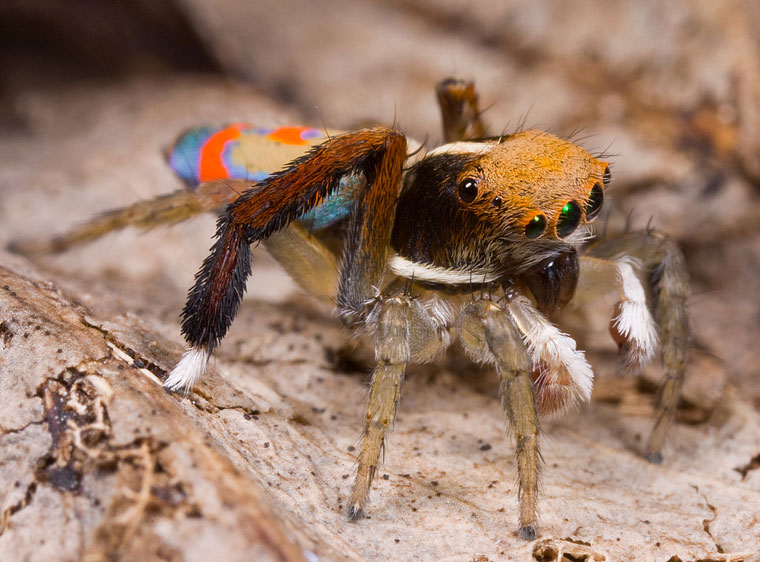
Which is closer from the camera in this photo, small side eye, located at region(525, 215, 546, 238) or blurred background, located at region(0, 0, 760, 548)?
small side eye, located at region(525, 215, 546, 238)

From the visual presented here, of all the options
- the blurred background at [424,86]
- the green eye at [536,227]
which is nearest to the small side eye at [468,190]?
the green eye at [536,227]

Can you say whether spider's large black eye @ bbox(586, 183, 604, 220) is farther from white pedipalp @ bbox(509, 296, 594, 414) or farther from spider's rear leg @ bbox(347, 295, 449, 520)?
spider's rear leg @ bbox(347, 295, 449, 520)

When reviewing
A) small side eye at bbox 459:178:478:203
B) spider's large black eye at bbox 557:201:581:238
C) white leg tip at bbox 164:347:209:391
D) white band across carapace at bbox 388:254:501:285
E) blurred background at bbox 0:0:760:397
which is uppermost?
blurred background at bbox 0:0:760:397

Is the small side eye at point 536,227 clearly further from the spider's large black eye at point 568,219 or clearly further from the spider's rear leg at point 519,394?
the spider's rear leg at point 519,394

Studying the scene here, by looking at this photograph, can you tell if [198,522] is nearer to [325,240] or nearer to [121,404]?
[121,404]

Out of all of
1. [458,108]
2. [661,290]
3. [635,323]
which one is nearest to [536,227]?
[635,323]

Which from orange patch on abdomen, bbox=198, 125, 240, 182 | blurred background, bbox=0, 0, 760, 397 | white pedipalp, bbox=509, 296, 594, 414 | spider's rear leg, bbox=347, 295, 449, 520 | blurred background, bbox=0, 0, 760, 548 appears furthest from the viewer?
blurred background, bbox=0, 0, 760, 397

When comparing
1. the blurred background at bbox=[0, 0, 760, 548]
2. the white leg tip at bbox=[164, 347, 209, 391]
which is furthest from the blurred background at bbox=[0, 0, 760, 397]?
the white leg tip at bbox=[164, 347, 209, 391]
